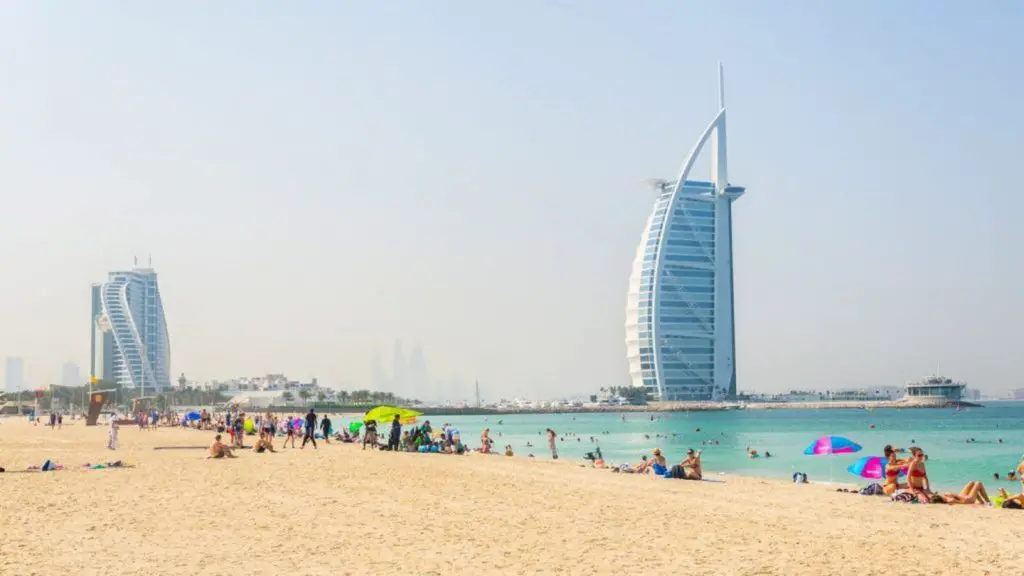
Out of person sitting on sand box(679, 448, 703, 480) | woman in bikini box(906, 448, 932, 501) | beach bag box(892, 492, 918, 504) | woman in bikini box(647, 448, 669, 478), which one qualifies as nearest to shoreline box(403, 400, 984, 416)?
woman in bikini box(647, 448, 669, 478)

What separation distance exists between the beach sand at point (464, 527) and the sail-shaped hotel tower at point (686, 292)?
121923mm

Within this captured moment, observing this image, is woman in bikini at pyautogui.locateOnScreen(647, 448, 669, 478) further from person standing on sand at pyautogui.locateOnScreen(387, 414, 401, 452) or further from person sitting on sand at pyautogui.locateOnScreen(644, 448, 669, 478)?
person standing on sand at pyautogui.locateOnScreen(387, 414, 401, 452)

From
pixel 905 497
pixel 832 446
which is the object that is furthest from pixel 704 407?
pixel 905 497

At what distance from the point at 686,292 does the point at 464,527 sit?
132416 mm

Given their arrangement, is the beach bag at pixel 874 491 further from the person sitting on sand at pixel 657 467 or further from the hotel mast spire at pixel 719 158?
the hotel mast spire at pixel 719 158

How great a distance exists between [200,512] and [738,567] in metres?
7.68

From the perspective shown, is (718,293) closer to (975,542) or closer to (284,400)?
(284,400)

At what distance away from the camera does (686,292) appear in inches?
5600

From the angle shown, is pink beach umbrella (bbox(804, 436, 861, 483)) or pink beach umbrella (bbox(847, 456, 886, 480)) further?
pink beach umbrella (bbox(804, 436, 861, 483))

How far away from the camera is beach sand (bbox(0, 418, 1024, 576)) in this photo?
10031mm

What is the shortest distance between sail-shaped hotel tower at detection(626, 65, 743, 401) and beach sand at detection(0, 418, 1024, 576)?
122 m

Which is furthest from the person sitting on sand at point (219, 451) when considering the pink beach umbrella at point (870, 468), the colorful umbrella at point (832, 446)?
the pink beach umbrella at point (870, 468)

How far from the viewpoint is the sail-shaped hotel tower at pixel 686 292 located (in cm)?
14050

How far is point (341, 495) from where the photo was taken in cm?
1584
